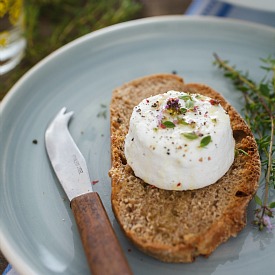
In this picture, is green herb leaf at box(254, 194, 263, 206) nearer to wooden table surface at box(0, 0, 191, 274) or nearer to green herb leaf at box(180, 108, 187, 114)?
green herb leaf at box(180, 108, 187, 114)

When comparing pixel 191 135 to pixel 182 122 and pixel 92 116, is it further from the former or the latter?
pixel 92 116

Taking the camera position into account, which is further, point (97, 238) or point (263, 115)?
point (263, 115)

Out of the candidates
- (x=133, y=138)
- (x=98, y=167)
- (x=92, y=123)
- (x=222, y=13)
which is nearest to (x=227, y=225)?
(x=133, y=138)

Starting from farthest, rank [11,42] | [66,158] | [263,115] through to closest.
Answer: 1. [11,42]
2. [263,115]
3. [66,158]

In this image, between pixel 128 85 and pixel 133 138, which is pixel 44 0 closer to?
pixel 128 85

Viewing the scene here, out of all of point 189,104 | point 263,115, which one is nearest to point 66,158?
point 189,104

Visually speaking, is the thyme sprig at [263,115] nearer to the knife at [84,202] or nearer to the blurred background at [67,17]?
the knife at [84,202]
